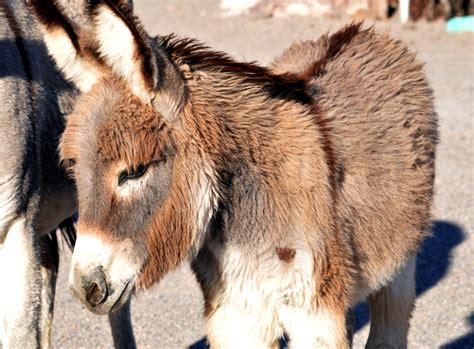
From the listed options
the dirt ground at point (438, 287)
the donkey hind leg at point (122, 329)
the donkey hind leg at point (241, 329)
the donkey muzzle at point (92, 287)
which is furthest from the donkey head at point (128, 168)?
the dirt ground at point (438, 287)

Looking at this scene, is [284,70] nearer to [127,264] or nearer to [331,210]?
[331,210]

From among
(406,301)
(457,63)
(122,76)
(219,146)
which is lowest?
(457,63)

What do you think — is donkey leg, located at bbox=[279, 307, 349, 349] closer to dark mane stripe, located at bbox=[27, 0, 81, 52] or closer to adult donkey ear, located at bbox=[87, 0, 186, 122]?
adult donkey ear, located at bbox=[87, 0, 186, 122]

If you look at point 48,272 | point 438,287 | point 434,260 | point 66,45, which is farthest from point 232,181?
point 434,260

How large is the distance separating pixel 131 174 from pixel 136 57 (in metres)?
0.37

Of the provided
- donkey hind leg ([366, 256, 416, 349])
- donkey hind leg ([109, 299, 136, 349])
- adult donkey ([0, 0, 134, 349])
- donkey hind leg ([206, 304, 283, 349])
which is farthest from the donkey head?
donkey hind leg ([109, 299, 136, 349])

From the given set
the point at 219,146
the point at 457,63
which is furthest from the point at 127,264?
the point at 457,63

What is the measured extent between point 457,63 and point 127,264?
943 centimetres

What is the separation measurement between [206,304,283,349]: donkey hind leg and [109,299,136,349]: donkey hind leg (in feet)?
4.88

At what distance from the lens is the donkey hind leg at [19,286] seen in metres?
3.67

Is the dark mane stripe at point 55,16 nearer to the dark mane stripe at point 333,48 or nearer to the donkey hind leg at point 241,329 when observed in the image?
the dark mane stripe at point 333,48

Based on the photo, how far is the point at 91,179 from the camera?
9.91ft

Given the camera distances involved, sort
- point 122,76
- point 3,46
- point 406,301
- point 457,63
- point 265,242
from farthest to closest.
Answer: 1. point 457,63
2. point 406,301
3. point 3,46
4. point 265,242
5. point 122,76

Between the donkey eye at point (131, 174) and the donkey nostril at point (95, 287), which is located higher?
the donkey eye at point (131, 174)
